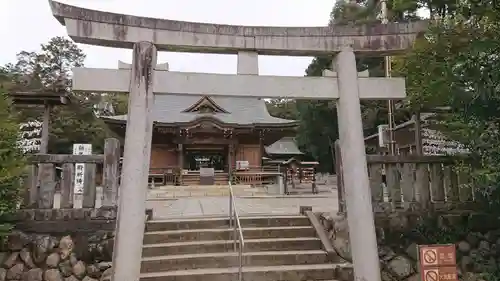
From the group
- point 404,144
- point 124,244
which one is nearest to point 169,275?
point 124,244

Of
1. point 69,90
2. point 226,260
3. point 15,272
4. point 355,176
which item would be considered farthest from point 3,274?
point 69,90

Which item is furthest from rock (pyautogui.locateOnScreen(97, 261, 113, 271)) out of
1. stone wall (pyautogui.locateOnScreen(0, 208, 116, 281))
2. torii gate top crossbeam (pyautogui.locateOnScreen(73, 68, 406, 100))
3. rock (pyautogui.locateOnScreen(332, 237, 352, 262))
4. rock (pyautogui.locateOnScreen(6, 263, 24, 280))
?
rock (pyautogui.locateOnScreen(332, 237, 352, 262))

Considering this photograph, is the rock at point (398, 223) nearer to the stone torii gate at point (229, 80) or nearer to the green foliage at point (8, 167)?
the stone torii gate at point (229, 80)

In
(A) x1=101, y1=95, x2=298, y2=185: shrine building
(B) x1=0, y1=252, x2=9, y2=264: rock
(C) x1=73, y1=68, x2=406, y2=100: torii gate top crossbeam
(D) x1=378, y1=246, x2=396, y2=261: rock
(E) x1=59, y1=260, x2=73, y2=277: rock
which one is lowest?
(E) x1=59, y1=260, x2=73, y2=277: rock

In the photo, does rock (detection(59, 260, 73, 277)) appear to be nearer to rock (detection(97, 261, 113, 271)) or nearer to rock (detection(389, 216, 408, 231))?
rock (detection(97, 261, 113, 271))

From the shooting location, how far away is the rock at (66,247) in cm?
515

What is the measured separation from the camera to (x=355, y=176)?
4688 millimetres

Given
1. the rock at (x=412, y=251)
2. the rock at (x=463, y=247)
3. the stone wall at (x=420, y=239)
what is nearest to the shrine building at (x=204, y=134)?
the stone wall at (x=420, y=239)

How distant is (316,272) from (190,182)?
14.0 metres

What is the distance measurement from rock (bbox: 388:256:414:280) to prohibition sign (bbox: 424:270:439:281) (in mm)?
1648

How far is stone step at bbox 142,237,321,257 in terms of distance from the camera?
539 cm

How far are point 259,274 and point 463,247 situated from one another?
10.1ft

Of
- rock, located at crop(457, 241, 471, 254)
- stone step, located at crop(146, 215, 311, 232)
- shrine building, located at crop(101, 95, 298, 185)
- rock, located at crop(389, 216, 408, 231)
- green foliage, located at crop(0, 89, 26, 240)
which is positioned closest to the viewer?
green foliage, located at crop(0, 89, 26, 240)

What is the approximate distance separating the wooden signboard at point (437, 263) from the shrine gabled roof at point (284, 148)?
25344mm
